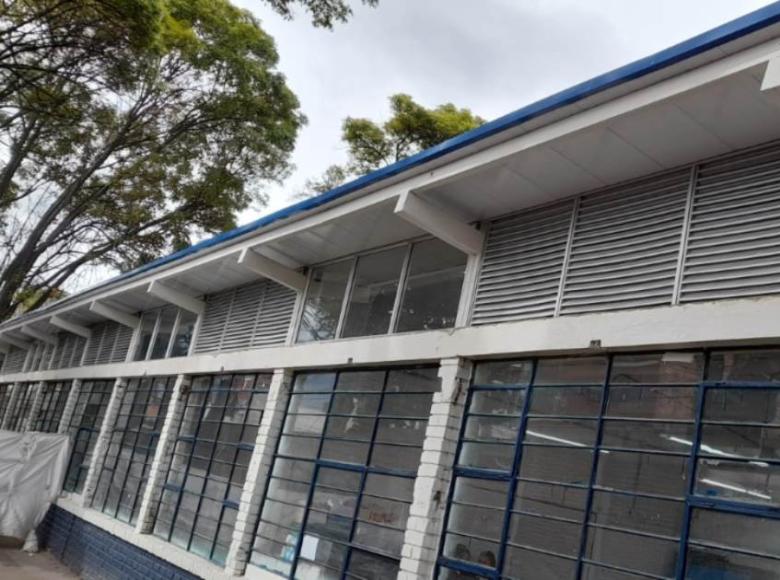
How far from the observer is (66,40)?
9734 mm

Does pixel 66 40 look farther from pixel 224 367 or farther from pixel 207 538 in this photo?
pixel 207 538

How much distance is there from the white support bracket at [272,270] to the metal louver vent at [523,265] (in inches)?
128

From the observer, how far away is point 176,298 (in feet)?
36.5

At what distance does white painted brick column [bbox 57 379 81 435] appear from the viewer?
15070mm

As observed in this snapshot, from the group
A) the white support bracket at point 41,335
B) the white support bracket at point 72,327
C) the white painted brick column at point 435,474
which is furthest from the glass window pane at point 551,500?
the white support bracket at point 41,335

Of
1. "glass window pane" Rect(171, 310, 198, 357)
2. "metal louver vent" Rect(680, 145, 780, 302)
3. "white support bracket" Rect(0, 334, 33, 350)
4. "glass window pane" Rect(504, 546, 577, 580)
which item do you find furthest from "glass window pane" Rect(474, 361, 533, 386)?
"white support bracket" Rect(0, 334, 33, 350)

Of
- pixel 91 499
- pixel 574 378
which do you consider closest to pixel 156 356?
pixel 91 499

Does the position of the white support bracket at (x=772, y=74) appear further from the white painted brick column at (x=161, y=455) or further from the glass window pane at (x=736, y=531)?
the white painted brick column at (x=161, y=455)

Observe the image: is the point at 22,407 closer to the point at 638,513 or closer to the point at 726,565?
the point at 638,513

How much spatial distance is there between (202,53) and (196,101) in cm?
122

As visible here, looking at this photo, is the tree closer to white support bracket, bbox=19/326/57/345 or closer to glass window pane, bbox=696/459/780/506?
white support bracket, bbox=19/326/57/345

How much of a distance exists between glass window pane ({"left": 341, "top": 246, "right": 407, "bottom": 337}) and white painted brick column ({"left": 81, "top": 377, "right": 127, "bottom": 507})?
7115 millimetres

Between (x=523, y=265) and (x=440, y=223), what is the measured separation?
33.2 inches

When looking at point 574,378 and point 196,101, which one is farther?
point 196,101
